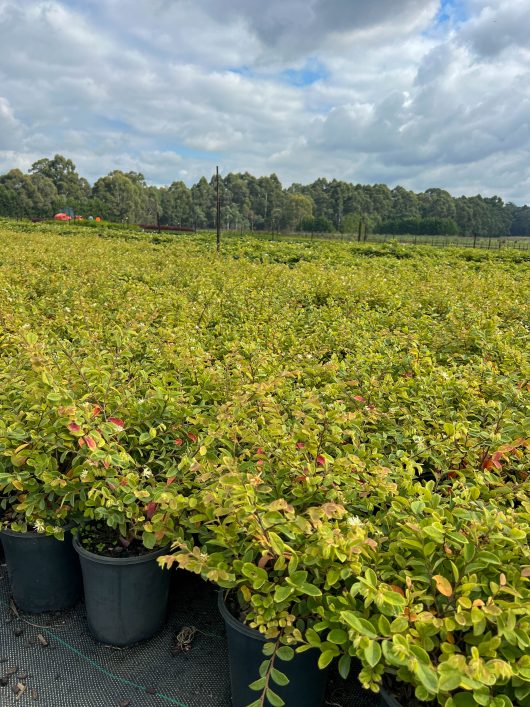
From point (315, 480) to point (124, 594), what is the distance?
92cm

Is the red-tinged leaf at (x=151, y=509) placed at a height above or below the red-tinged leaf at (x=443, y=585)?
below

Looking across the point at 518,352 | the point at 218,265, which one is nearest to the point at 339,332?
the point at 518,352

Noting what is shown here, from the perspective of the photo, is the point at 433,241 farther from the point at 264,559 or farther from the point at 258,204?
the point at 264,559

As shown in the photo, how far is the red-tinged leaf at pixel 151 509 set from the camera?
1741mm

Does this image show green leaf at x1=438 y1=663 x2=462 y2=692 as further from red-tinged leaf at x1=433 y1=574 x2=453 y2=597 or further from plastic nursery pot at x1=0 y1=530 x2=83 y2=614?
plastic nursery pot at x1=0 y1=530 x2=83 y2=614

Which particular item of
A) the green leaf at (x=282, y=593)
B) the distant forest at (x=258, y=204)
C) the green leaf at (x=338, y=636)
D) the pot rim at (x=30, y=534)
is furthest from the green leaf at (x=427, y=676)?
the distant forest at (x=258, y=204)

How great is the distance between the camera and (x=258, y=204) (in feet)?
239

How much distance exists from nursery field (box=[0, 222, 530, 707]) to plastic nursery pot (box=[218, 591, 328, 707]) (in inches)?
1.2

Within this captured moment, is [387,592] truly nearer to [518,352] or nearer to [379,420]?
[379,420]

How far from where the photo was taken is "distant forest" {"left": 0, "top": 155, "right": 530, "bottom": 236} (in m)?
59.2

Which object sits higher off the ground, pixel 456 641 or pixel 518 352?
pixel 518 352

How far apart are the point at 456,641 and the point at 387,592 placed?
0.84ft

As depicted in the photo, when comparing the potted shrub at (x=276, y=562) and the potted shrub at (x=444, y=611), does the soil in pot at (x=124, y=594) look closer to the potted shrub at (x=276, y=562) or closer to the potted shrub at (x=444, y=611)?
the potted shrub at (x=276, y=562)

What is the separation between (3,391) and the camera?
2.26 m
